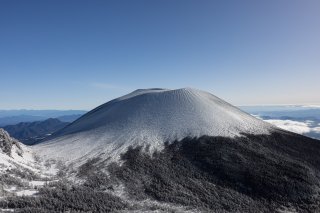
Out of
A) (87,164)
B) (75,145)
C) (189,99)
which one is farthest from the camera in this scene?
(189,99)

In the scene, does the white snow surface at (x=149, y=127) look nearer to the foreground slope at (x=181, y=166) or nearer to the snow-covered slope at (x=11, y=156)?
the foreground slope at (x=181, y=166)

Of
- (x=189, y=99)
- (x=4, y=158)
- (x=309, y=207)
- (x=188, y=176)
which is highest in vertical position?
(x=189, y=99)

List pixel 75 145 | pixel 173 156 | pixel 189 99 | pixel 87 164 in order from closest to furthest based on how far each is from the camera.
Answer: pixel 87 164 < pixel 173 156 < pixel 75 145 < pixel 189 99

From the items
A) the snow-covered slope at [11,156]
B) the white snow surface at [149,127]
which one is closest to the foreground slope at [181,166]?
the white snow surface at [149,127]

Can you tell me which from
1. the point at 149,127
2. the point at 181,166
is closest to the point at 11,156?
the point at 181,166

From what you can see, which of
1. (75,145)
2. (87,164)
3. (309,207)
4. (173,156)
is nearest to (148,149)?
(173,156)

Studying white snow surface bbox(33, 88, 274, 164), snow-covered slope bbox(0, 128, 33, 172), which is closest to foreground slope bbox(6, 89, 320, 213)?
white snow surface bbox(33, 88, 274, 164)

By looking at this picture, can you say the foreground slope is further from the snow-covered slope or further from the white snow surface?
the snow-covered slope

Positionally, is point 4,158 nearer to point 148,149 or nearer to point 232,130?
point 148,149

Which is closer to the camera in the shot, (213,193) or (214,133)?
(213,193)

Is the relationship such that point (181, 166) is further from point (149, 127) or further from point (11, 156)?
point (11, 156)
